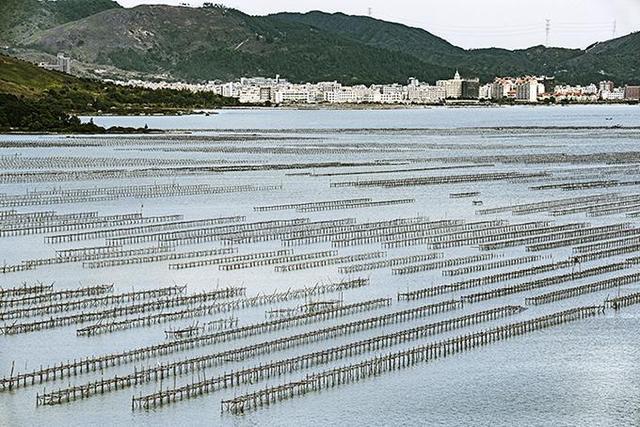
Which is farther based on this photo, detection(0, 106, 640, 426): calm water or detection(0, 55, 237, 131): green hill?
detection(0, 55, 237, 131): green hill

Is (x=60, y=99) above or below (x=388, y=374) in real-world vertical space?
above

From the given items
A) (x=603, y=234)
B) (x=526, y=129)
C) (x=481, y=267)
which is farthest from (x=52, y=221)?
(x=526, y=129)

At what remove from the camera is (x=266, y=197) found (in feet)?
157

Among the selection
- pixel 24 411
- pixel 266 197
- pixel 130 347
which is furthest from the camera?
pixel 266 197

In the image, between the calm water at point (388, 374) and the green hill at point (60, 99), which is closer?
the calm water at point (388, 374)

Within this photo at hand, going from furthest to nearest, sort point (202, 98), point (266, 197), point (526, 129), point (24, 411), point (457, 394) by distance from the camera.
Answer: point (202, 98)
point (526, 129)
point (266, 197)
point (457, 394)
point (24, 411)

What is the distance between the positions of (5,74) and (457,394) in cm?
11419

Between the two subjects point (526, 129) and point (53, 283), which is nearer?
point (53, 283)

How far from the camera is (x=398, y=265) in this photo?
101 ft

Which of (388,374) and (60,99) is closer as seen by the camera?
(388,374)

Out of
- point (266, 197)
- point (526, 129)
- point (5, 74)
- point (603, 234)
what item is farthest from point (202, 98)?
point (603, 234)

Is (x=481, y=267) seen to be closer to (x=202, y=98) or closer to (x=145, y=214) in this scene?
(x=145, y=214)

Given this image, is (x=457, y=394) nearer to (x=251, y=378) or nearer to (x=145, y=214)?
(x=251, y=378)

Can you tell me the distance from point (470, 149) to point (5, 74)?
63.9m
